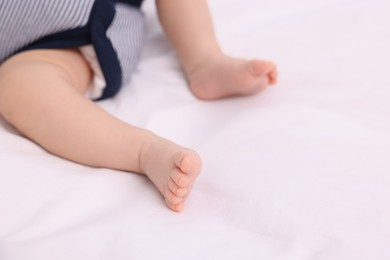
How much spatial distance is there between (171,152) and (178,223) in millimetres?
90

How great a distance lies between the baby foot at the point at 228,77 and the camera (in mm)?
832

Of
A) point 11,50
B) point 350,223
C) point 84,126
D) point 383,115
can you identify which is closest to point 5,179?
point 84,126

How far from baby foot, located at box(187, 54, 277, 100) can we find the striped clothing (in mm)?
114

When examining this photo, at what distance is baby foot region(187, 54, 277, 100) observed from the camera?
83 centimetres

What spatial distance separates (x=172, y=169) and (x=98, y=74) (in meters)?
0.28

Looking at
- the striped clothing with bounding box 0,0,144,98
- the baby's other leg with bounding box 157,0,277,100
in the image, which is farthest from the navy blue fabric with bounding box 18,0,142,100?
the baby's other leg with bounding box 157,0,277,100

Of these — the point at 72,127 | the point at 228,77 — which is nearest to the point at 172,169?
the point at 72,127

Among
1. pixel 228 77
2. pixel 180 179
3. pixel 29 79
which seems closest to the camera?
pixel 180 179

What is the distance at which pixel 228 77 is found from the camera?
0.86m

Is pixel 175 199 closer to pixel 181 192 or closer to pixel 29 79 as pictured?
pixel 181 192

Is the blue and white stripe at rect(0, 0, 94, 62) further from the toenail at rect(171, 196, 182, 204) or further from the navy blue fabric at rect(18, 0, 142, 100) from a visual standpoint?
the toenail at rect(171, 196, 182, 204)

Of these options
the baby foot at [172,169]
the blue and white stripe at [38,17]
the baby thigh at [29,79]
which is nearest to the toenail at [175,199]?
the baby foot at [172,169]

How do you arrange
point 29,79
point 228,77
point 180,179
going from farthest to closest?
point 228,77, point 29,79, point 180,179

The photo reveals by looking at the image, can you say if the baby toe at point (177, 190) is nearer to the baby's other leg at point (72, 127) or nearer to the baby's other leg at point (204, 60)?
the baby's other leg at point (72, 127)
